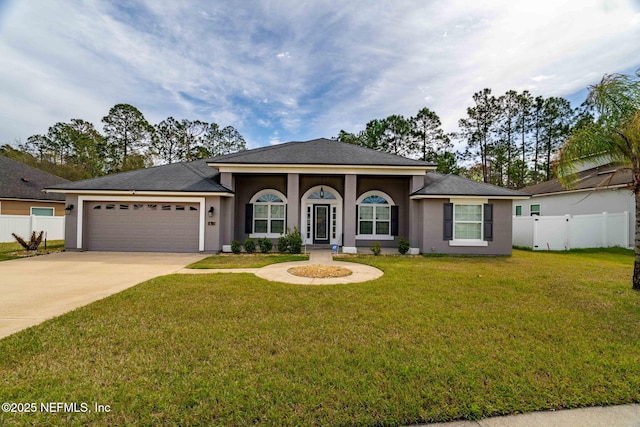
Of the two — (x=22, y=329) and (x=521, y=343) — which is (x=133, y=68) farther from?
(x=521, y=343)

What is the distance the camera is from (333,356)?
3.35 metres

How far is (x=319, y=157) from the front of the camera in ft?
42.3

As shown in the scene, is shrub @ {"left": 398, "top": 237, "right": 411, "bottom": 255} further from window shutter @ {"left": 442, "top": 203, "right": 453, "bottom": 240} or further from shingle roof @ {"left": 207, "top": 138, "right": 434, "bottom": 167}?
shingle roof @ {"left": 207, "top": 138, "right": 434, "bottom": 167}

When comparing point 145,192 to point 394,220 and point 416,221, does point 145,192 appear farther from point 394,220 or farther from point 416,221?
point 416,221

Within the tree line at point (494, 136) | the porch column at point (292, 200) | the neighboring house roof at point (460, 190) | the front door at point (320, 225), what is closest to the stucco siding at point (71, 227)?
the porch column at point (292, 200)

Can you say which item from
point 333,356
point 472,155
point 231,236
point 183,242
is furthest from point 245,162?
point 472,155

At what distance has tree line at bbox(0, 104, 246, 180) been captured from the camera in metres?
29.3

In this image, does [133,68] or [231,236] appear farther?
[133,68]

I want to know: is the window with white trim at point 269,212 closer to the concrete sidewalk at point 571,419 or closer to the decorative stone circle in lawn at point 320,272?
the decorative stone circle in lawn at point 320,272

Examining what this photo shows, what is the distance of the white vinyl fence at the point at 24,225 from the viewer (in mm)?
14969

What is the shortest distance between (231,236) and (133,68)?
11.1 metres

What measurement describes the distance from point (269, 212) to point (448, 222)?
8491mm

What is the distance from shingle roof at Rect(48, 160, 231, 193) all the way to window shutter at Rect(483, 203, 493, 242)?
11440 mm

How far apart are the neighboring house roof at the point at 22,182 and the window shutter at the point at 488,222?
25.5m
